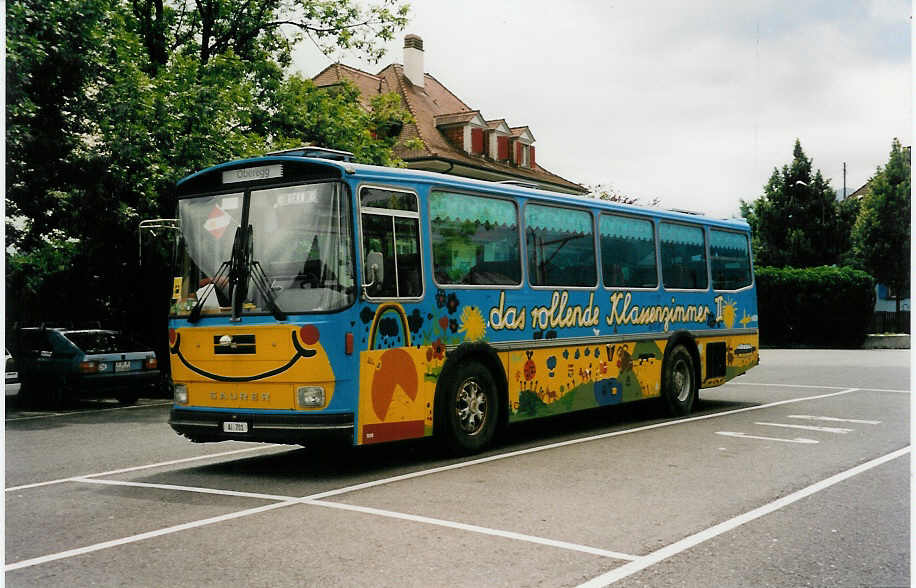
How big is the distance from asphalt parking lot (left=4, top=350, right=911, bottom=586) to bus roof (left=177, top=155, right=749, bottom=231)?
9.19 feet

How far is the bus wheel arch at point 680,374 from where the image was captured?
13.7 m

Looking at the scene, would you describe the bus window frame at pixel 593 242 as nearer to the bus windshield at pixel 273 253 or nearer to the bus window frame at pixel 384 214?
the bus window frame at pixel 384 214

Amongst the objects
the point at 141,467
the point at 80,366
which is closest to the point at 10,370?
the point at 80,366

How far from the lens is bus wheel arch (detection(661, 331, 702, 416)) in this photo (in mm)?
13688

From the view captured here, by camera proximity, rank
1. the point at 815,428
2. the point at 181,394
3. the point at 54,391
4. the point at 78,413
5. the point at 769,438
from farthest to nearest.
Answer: the point at 54,391
the point at 78,413
the point at 815,428
the point at 769,438
the point at 181,394

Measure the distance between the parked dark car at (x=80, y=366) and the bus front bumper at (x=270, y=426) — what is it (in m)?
9.48

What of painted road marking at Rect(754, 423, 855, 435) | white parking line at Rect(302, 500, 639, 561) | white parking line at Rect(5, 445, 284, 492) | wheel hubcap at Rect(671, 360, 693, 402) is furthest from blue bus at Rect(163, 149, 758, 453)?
painted road marking at Rect(754, 423, 855, 435)

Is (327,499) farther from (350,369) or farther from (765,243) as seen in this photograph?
(765,243)

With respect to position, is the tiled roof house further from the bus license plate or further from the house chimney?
the bus license plate

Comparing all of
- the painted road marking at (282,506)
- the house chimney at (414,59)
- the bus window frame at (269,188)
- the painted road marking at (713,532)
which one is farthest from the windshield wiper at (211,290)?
the house chimney at (414,59)

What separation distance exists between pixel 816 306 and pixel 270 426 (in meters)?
35.9

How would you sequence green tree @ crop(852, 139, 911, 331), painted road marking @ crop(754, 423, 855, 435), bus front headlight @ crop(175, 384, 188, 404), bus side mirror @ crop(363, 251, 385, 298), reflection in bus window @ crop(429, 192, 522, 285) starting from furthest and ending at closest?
green tree @ crop(852, 139, 911, 331)
painted road marking @ crop(754, 423, 855, 435)
reflection in bus window @ crop(429, 192, 522, 285)
bus front headlight @ crop(175, 384, 188, 404)
bus side mirror @ crop(363, 251, 385, 298)

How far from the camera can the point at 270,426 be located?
8.72 meters

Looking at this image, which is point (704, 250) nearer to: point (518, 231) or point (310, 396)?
point (518, 231)
